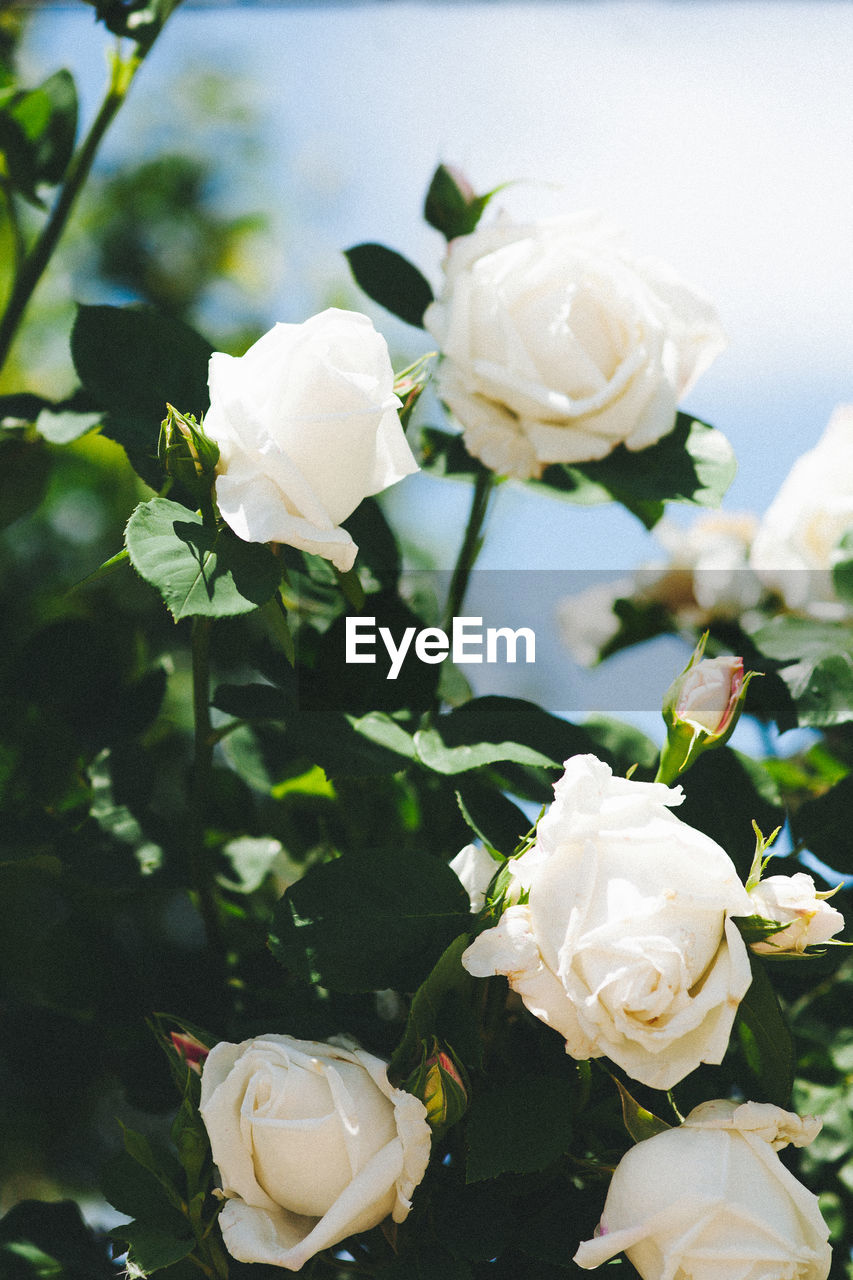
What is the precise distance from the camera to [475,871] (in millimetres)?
390

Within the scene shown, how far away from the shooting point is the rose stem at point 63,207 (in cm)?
58

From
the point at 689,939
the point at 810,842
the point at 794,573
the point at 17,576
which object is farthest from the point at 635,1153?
the point at 17,576

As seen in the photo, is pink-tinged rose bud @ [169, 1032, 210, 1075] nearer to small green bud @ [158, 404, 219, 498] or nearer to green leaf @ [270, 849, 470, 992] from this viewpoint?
green leaf @ [270, 849, 470, 992]

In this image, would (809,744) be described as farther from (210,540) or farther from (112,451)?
(112,451)

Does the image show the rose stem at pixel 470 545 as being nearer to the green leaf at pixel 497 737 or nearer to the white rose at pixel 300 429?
the green leaf at pixel 497 737

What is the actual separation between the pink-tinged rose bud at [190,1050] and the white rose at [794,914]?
187 mm

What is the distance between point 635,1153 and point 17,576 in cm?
99

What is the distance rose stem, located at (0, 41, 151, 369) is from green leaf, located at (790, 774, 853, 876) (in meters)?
0.48

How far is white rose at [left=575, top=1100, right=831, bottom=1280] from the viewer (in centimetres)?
31

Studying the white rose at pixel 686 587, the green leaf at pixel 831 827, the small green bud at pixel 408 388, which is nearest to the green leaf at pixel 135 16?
the small green bud at pixel 408 388

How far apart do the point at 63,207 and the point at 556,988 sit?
495 millimetres

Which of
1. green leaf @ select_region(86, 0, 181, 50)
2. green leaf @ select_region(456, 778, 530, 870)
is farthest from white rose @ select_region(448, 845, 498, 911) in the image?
green leaf @ select_region(86, 0, 181, 50)

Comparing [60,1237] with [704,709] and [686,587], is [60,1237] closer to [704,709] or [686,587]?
[704,709]

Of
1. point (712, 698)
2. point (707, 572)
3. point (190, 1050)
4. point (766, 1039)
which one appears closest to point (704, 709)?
point (712, 698)
